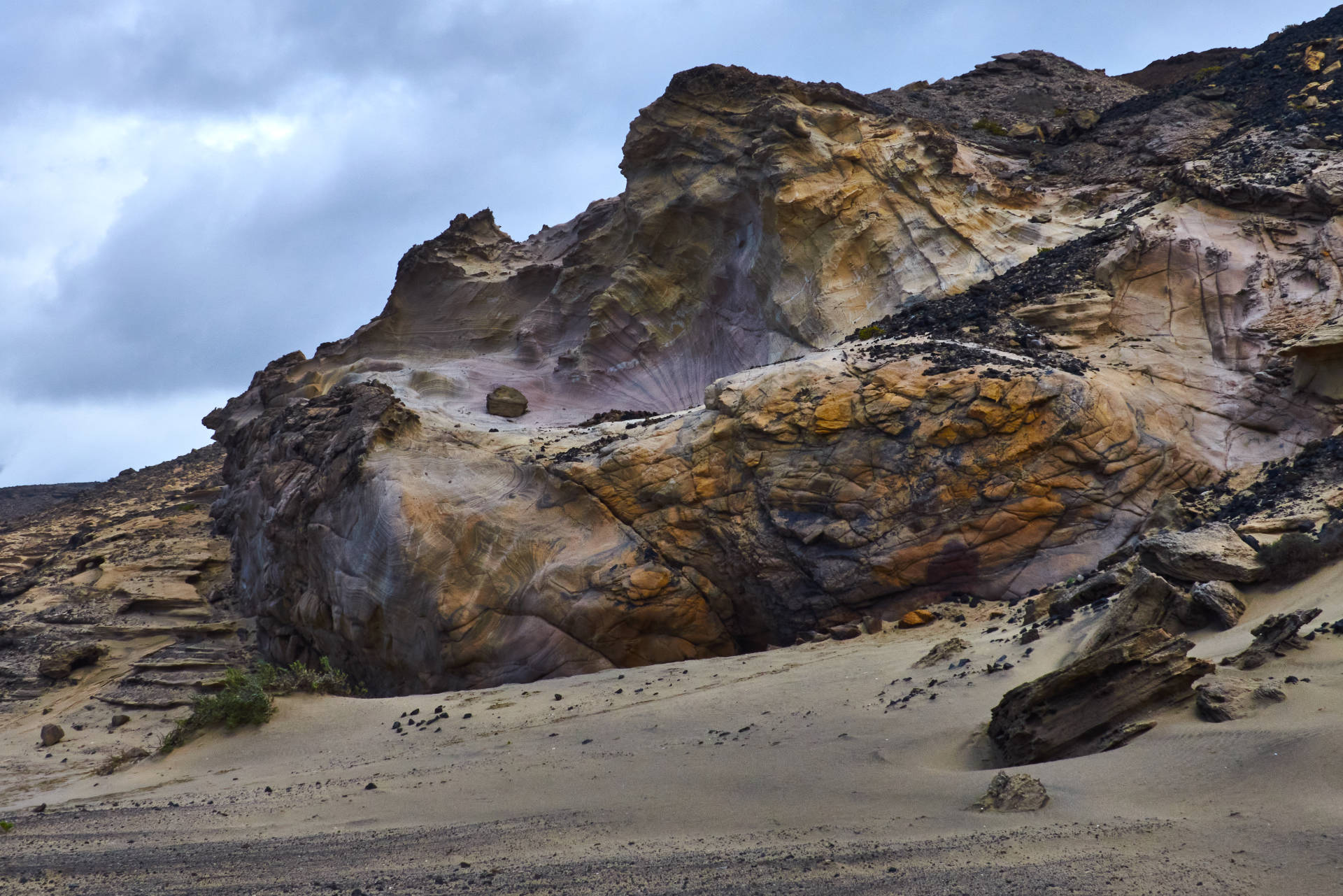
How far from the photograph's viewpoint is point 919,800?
550 centimetres

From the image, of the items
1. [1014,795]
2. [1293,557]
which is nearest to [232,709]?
[1014,795]

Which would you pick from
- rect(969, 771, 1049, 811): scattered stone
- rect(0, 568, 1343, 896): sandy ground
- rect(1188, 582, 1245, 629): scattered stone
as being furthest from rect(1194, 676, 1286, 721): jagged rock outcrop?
rect(1188, 582, 1245, 629): scattered stone

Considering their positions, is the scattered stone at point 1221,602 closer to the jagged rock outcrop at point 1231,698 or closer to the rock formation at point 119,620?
the jagged rock outcrop at point 1231,698

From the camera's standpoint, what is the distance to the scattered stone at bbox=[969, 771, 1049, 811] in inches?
196

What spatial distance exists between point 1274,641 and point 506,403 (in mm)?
15892

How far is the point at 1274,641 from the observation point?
245 inches

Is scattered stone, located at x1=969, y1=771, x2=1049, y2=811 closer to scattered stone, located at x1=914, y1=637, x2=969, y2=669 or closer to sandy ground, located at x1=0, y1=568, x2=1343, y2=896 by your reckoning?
sandy ground, located at x1=0, y1=568, x2=1343, y2=896

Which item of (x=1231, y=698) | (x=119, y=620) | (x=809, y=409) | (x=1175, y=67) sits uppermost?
(x=1175, y=67)

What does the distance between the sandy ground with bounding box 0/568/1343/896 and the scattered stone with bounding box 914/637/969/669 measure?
0.58ft

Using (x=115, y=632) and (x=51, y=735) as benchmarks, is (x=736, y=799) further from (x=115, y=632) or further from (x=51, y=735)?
(x=115, y=632)

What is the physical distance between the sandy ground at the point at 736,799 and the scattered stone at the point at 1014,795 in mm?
85

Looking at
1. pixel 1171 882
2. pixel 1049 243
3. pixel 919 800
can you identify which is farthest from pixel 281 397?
pixel 1171 882

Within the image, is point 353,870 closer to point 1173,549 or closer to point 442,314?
point 1173,549

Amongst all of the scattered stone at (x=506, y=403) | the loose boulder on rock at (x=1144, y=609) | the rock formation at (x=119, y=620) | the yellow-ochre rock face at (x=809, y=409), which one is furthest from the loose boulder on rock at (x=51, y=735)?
the loose boulder on rock at (x=1144, y=609)
